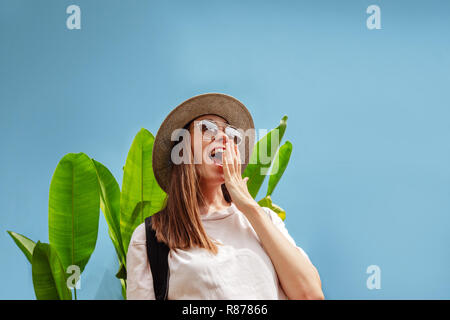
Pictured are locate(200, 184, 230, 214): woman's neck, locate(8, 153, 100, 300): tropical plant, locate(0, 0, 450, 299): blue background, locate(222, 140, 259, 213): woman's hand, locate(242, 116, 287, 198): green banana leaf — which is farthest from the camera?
locate(0, 0, 450, 299): blue background

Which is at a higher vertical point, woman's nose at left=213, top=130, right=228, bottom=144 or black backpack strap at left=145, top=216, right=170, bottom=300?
woman's nose at left=213, top=130, right=228, bottom=144

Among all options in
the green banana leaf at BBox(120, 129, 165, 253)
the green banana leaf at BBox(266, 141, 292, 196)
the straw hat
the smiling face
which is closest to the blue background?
the green banana leaf at BBox(266, 141, 292, 196)

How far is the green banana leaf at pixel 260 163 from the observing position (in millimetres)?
1288

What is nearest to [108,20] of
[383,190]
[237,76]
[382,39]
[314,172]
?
[237,76]

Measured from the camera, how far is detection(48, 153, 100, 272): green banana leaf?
42.0 inches

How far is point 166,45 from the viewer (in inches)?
68.7

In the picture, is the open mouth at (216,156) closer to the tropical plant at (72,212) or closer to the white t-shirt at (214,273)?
the white t-shirt at (214,273)

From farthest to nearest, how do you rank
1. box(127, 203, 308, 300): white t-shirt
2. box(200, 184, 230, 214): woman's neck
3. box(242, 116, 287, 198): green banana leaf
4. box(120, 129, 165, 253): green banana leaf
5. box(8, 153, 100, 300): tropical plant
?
box(242, 116, 287, 198): green banana leaf → box(120, 129, 165, 253): green banana leaf → box(8, 153, 100, 300): tropical plant → box(200, 184, 230, 214): woman's neck → box(127, 203, 308, 300): white t-shirt

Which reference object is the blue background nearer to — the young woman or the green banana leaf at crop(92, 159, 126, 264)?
the green banana leaf at crop(92, 159, 126, 264)

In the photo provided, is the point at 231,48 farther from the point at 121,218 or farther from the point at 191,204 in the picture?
the point at 191,204

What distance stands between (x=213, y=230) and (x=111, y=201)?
0.55 meters

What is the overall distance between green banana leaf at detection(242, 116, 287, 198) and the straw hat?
32cm

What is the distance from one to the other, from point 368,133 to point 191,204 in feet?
3.75

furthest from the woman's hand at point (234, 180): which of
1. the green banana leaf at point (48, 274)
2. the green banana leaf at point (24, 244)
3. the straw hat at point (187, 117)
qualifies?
the green banana leaf at point (24, 244)
